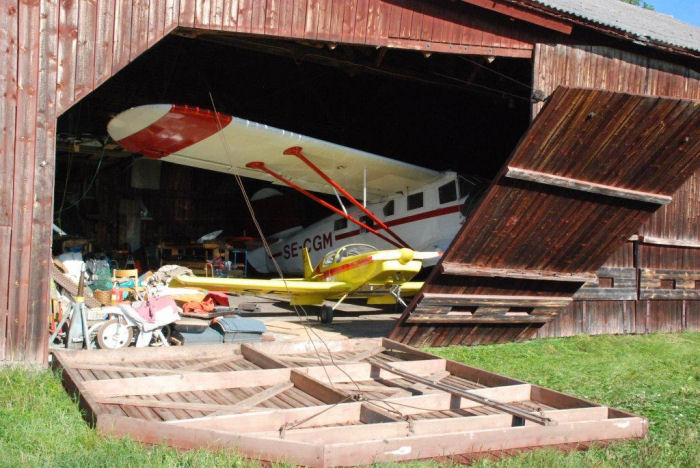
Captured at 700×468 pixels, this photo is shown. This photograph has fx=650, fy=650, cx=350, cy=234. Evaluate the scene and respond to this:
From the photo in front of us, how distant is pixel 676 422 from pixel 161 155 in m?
9.08

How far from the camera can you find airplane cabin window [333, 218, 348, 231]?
15345 millimetres

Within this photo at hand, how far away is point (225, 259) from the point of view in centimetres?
1725

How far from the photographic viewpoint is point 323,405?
5172 millimetres

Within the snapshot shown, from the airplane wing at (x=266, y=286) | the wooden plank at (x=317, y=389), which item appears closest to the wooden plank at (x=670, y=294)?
the airplane wing at (x=266, y=286)

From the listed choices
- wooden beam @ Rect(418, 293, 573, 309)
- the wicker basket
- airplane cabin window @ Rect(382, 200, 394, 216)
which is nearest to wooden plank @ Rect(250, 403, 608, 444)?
wooden beam @ Rect(418, 293, 573, 309)

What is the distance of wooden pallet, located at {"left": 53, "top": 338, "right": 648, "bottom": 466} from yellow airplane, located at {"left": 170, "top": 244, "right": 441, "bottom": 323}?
2.82 metres

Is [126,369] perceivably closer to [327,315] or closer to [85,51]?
[85,51]

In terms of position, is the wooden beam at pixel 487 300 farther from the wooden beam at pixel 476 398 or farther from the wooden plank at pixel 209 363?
the wooden plank at pixel 209 363

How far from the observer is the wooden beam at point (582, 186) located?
8.27m

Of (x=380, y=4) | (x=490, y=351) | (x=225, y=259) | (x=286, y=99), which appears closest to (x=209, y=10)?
(x=380, y=4)

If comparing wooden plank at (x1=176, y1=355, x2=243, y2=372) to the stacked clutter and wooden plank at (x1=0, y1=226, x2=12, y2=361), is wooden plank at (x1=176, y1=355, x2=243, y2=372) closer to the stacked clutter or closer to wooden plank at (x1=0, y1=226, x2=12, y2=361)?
the stacked clutter

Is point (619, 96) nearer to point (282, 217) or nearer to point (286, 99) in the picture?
point (286, 99)

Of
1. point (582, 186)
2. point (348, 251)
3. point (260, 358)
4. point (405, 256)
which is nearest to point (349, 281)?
point (348, 251)

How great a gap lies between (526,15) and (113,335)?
22.0 feet
